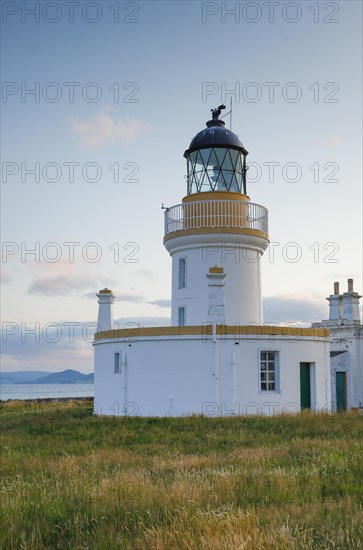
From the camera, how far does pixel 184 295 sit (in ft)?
68.2

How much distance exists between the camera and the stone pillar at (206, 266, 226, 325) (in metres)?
18.6

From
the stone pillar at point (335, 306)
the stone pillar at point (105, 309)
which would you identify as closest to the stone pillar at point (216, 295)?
the stone pillar at point (105, 309)

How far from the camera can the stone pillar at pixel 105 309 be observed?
22594 mm

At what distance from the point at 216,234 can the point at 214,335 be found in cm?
393

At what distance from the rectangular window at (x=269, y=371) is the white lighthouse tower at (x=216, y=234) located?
2115 mm

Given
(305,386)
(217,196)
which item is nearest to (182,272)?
(217,196)

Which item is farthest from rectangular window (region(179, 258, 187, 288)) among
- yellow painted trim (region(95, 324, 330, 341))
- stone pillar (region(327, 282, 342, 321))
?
stone pillar (region(327, 282, 342, 321))

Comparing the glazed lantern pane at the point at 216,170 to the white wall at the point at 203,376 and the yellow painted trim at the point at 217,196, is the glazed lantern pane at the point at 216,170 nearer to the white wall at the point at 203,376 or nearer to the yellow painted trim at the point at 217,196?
the yellow painted trim at the point at 217,196

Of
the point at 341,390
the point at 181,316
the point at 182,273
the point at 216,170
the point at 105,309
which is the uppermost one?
Result: the point at 216,170

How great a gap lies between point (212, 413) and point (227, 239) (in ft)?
19.4

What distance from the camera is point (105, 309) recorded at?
74.8 feet

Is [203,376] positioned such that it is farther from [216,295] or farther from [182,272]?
[182,272]

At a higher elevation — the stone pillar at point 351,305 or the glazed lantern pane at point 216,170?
the glazed lantern pane at point 216,170

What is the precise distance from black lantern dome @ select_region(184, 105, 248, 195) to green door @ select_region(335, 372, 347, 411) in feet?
28.6
